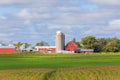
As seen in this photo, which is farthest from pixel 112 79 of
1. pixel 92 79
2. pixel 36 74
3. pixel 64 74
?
pixel 36 74

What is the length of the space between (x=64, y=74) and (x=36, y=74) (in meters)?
2.41

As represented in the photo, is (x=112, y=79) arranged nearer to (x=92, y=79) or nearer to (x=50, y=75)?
(x=92, y=79)

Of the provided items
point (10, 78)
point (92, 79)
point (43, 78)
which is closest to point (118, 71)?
point (92, 79)

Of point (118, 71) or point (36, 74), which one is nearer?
point (36, 74)

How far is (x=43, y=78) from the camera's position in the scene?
31.1m

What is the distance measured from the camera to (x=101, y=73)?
33500mm

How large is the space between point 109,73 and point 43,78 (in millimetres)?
6281

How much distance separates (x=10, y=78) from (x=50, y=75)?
136 inches

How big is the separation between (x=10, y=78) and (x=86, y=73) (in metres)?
6.56

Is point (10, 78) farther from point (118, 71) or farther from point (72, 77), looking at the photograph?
point (118, 71)

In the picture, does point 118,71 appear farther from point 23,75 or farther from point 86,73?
point 23,75

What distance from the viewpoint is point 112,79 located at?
31.9m

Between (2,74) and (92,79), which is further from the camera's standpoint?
(2,74)

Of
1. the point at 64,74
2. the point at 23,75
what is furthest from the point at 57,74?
the point at 23,75
